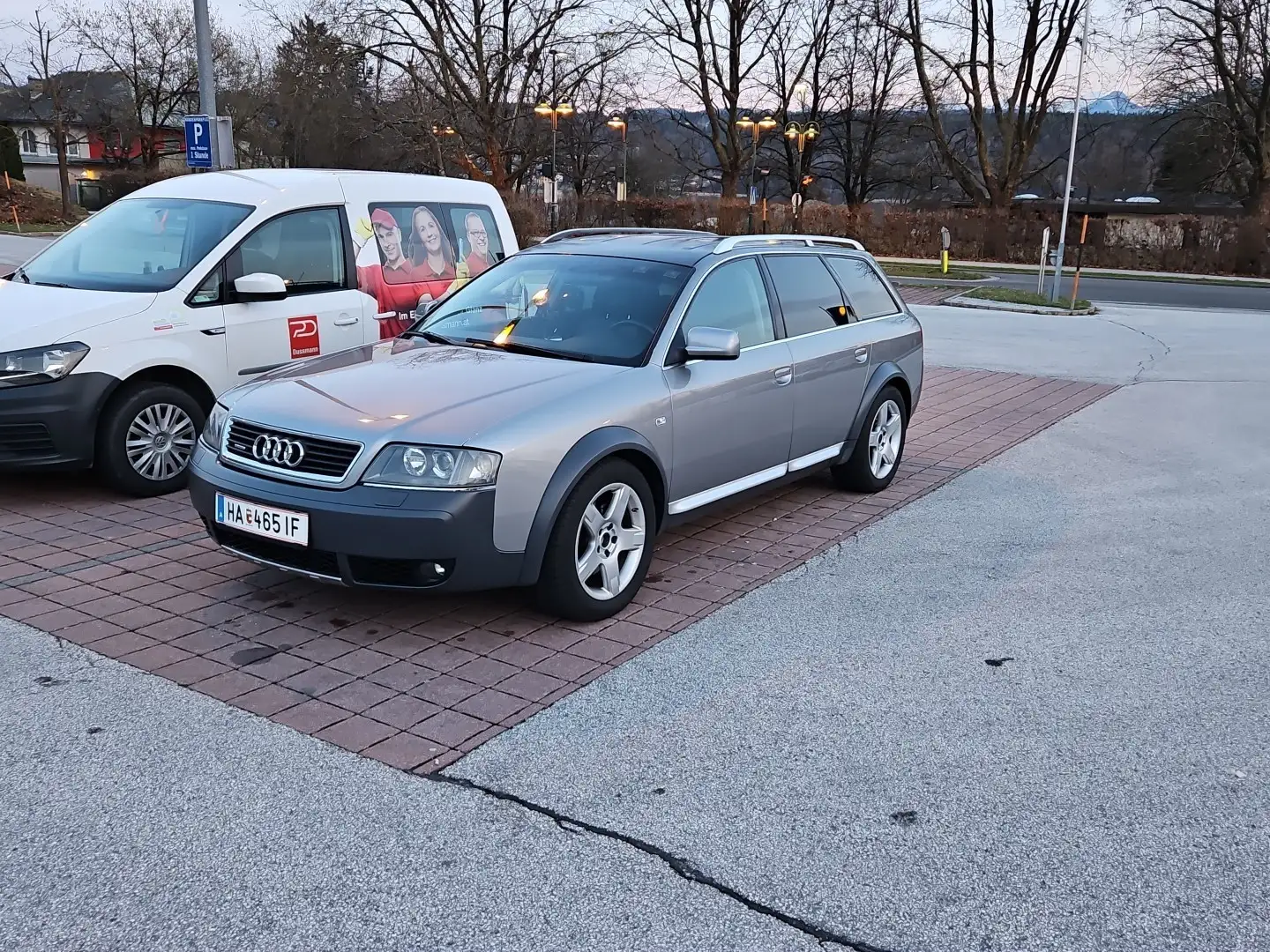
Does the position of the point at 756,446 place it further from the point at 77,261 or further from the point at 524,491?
the point at 77,261

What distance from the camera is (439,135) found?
4106 cm

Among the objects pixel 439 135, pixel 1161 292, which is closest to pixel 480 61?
pixel 439 135

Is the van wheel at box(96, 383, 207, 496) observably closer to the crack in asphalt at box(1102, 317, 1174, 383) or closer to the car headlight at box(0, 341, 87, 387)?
the car headlight at box(0, 341, 87, 387)

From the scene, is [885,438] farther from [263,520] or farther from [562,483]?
[263,520]

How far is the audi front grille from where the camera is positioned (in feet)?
15.0

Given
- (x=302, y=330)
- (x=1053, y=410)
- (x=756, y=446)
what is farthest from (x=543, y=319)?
(x=1053, y=410)

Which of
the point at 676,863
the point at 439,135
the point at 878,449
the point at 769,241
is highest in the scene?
the point at 439,135

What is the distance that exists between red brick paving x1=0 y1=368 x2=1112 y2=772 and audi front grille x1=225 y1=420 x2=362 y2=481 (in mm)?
701

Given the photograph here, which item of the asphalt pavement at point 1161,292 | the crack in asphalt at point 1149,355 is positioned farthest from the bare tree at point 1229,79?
the crack in asphalt at point 1149,355

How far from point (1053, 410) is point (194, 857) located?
30.7 ft

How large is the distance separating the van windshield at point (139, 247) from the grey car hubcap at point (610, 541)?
3.39 metres

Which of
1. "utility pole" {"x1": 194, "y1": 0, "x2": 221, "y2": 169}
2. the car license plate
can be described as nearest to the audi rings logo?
the car license plate

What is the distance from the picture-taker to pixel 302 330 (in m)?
7.36

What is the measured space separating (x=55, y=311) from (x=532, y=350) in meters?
2.93
